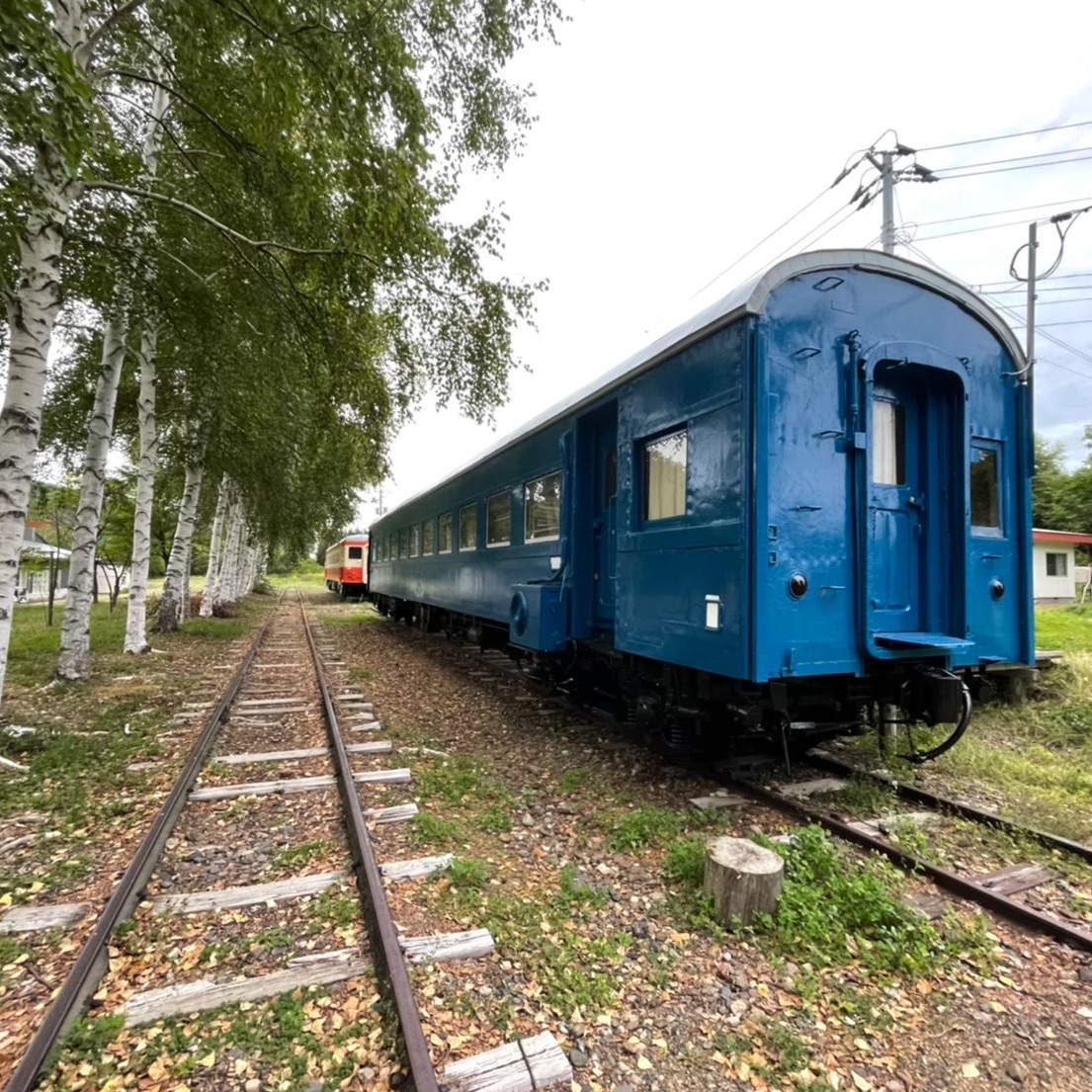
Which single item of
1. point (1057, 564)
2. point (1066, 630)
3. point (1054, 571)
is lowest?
point (1066, 630)

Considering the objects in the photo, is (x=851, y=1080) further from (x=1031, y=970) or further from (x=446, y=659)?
(x=446, y=659)

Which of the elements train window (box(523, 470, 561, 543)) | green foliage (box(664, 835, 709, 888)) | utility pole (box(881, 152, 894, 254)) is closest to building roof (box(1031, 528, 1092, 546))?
utility pole (box(881, 152, 894, 254))

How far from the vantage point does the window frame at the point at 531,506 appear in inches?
244

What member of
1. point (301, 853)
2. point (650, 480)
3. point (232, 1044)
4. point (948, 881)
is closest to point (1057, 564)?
point (650, 480)

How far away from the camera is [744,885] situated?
2.97 meters

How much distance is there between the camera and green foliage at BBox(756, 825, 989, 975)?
2732 millimetres

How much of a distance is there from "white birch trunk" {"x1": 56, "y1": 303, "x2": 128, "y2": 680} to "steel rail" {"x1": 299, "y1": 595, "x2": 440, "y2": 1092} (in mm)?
5378

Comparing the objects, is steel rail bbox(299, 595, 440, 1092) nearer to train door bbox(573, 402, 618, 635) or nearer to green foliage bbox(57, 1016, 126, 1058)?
green foliage bbox(57, 1016, 126, 1058)

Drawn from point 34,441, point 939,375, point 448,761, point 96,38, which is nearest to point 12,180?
point 96,38

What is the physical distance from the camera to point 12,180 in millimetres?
4910

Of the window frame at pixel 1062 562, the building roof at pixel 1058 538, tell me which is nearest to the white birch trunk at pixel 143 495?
the building roof at pixel 1058 538

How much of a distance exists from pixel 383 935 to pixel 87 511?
7871mm

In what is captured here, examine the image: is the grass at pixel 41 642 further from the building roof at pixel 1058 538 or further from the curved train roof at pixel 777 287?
the building roof at pixel 1058 538

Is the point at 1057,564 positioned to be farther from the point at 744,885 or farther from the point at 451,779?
→ the point at 744,885
